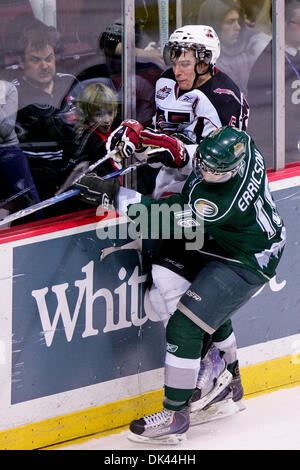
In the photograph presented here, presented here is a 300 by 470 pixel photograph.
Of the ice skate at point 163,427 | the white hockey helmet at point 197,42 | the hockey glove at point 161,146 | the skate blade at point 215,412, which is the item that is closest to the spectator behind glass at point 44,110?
the hockey glove at point 161,146

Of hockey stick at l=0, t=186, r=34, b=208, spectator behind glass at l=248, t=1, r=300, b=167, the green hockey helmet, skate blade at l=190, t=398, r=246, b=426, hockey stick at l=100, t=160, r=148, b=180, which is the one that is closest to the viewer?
the green hockey helmet

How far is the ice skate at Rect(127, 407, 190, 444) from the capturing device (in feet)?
12.0

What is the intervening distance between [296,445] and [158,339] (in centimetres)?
65

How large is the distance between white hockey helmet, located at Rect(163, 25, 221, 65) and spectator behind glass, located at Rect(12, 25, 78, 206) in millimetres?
396

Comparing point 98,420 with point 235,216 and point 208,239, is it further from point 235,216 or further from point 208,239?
point 235,216

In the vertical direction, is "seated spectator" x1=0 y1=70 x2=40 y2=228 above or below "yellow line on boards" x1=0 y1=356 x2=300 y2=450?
above

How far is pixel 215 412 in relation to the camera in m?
3.94

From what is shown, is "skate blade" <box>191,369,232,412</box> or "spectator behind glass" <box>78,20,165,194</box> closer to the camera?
"spectator behind glass" <box>78,20,165,194</box>

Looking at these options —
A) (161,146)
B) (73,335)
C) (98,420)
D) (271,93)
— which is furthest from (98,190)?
(271,93)

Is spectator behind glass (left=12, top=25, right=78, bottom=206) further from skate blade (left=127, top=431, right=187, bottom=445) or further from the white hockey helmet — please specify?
skate blade (left=127, top=431, right=187, bottom=445)

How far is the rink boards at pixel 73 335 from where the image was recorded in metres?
3.45

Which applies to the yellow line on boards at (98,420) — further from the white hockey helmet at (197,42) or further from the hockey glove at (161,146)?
the white hockey helmet at (197,42)

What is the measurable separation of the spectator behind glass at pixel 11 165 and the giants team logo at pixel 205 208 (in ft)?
1.86

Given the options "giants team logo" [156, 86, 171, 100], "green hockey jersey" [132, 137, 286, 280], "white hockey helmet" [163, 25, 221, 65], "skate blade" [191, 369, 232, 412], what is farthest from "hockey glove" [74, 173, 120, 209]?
"skate blade" [191, 369, 232, 412]
